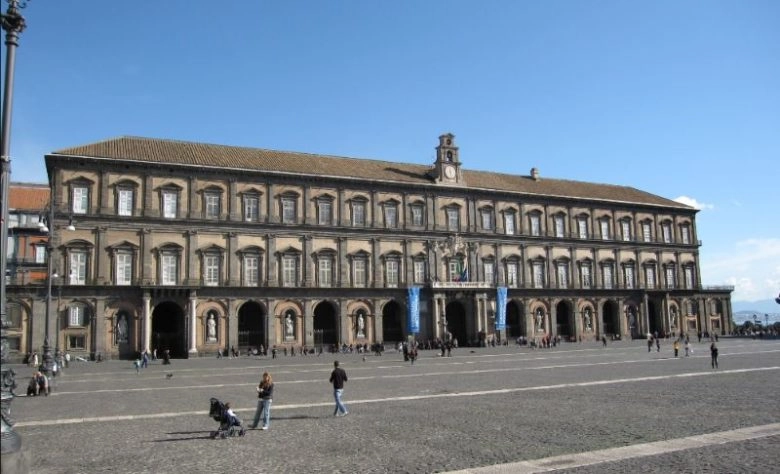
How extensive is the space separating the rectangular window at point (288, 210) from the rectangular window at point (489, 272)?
61.3ft

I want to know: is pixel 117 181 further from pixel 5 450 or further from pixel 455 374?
pixel 5 450

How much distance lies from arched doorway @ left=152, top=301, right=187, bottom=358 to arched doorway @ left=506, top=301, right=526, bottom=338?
98.1ft

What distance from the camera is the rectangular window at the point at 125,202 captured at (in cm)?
4838

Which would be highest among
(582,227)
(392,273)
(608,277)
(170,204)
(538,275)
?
(170,204)

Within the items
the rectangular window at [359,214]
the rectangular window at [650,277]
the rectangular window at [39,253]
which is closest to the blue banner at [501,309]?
the rectangular window at [359,214]

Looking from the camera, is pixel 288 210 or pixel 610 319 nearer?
pixel 288 210

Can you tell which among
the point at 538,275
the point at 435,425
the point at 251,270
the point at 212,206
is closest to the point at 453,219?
the point at 538,275

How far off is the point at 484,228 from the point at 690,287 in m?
28.0

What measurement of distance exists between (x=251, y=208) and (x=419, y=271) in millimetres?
15694

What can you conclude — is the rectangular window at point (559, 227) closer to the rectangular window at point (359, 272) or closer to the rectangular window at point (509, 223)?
the rectangular window at point (509, 223)

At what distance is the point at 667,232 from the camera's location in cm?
7338

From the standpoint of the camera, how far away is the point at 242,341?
51.9 meters

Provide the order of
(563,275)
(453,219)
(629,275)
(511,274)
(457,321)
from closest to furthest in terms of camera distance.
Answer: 1. (453,219)
2. (457,321)
3. (511,274)
4. (563,275)
5. (629,275)

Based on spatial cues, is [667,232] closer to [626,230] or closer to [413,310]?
[626,230]
